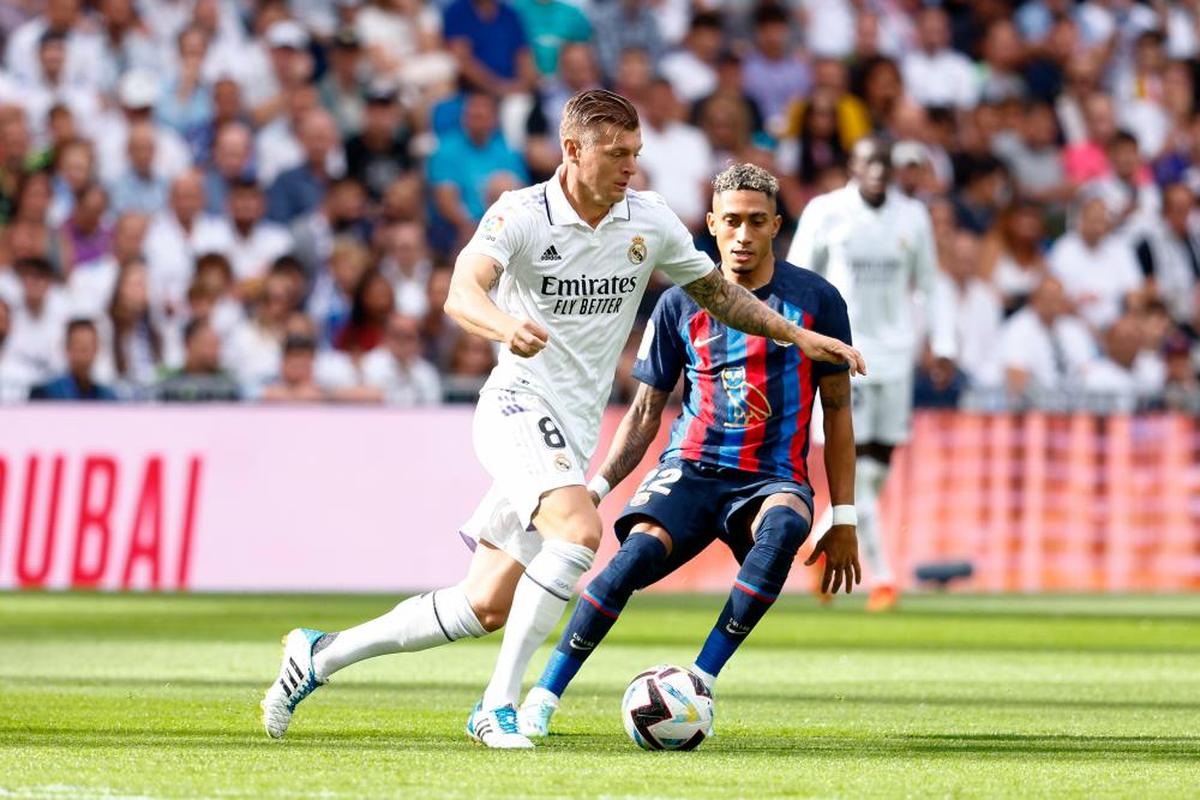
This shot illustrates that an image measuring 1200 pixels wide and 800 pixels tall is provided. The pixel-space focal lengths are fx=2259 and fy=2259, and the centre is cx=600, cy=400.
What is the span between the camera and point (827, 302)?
27.4 ft

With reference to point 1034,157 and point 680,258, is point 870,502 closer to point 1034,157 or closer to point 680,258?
point 680,258

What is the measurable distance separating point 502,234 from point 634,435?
1156 mm

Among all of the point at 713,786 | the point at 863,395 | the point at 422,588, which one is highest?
the point at 713,786

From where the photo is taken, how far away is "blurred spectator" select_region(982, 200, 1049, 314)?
20.0m

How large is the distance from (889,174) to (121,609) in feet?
18.6

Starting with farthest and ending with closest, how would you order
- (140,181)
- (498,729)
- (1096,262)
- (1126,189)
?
(1126,189), (1096,262), (140,181), (498,729)

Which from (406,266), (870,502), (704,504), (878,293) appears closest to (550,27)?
(406,266)

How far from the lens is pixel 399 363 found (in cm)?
1736

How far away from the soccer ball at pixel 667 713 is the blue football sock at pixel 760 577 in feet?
1.35

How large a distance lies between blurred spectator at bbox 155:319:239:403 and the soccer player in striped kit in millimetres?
8694

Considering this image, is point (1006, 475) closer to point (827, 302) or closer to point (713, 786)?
point (827, 302)

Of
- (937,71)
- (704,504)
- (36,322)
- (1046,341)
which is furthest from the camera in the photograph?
(937,71)

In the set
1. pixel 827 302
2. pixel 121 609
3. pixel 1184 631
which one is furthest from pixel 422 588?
pixel 827 302

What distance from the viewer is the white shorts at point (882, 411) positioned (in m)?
14.4
